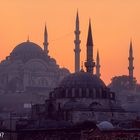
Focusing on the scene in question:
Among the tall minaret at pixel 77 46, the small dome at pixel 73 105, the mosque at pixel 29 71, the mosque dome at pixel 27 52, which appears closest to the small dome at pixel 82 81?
the small dome at pixel 73 105

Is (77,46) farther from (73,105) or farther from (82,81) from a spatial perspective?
(73,105)

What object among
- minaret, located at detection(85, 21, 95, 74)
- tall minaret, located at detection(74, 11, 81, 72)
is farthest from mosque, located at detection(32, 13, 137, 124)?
tall minaret, located at detection(74, 11, 81, 72)

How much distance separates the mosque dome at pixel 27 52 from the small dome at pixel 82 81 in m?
36.4

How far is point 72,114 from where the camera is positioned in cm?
6994

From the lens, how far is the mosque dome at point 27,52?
110062 mm

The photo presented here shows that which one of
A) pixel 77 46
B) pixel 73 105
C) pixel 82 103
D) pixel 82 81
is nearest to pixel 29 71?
pixel 77 46

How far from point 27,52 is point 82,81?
38.7 m

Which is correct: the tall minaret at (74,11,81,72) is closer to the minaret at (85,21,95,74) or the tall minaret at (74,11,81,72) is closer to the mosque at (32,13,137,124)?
the minaret at (85,21,95,74)

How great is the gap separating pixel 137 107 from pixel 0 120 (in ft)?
61.1

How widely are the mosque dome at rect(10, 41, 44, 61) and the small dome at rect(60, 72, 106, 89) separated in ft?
119

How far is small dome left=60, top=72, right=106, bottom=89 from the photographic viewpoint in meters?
72.1

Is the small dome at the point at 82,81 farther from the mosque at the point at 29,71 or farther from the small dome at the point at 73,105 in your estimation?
the mosque at the point at 29,71

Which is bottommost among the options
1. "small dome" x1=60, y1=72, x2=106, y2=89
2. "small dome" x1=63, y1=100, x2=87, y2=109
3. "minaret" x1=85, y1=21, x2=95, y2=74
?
"small dome" x1=63, y1=100, x2=87, y2=109

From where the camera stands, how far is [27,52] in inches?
4353
